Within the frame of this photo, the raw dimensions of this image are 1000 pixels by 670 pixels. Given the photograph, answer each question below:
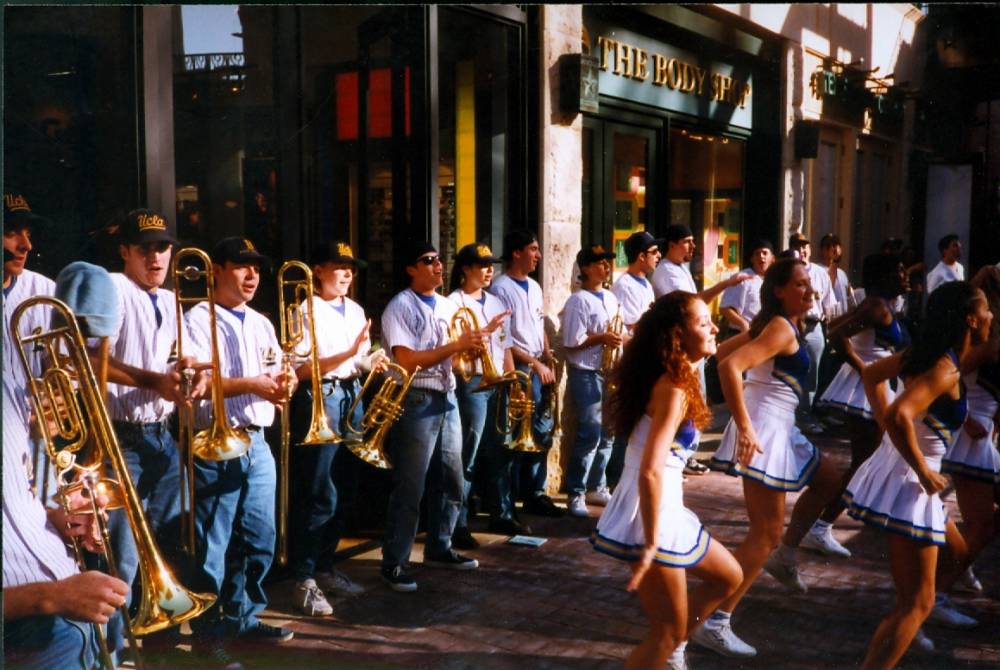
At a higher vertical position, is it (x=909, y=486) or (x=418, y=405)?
(x=418, y=405)

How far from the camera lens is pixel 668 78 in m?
9.21

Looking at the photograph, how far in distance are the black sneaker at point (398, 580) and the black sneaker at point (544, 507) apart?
1.70m

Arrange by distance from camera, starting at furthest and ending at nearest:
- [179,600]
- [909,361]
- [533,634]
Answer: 1. [533,634]
2. [909,361]
3. [179,600]

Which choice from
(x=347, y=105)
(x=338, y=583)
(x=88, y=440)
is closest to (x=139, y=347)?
(x=88, y=440)

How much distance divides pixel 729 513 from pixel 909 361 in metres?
2.83

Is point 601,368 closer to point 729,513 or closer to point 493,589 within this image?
point 729,513

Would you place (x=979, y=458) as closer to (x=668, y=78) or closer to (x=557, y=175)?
(x=557, y=175)

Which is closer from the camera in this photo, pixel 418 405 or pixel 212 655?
pixel 212 655

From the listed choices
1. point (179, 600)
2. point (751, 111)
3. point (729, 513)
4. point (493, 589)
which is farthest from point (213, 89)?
point (751, 111)

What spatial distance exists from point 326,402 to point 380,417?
0.32 metres

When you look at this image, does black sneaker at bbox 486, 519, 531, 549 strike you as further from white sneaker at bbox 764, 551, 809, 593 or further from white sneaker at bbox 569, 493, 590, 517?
white sneaker at bbox 764, 551, 809, 593

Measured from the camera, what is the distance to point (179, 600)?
362 cm

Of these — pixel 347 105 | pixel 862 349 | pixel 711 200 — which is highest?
pixel 347 105

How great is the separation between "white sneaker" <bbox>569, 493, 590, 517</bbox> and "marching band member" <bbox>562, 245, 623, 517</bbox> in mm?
14
